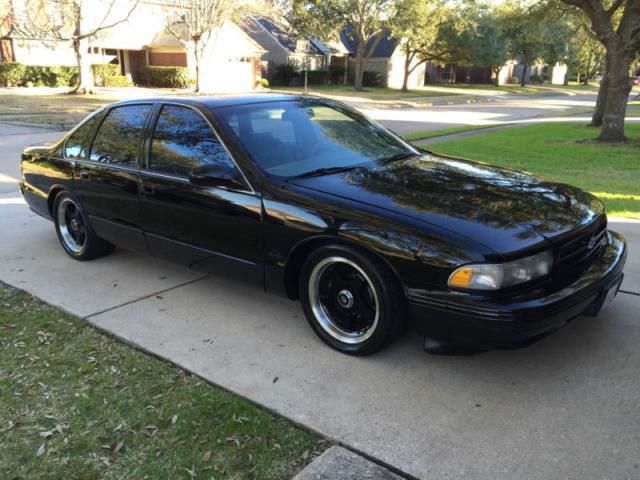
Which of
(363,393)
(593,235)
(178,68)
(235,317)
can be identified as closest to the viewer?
(363,393)

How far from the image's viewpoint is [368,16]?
3903cm

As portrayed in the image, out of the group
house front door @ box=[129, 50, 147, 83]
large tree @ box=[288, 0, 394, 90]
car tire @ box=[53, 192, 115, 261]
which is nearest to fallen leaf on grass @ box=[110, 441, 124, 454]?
car tire @ box=[53, 192, 115, 261]

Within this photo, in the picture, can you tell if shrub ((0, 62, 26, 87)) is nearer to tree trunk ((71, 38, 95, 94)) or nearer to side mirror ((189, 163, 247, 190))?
tree trunk ((71, 38, 95, 94))

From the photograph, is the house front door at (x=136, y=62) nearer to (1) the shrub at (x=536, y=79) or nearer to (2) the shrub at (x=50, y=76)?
(2) the shrub at (x=50, y=76)

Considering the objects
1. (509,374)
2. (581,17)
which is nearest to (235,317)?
(509,374)

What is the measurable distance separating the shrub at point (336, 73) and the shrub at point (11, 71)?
2423 centimetres

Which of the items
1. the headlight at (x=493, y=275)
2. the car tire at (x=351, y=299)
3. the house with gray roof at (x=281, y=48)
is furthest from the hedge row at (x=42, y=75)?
the headlight at (x=493, y=275)

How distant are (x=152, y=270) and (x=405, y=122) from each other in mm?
17498

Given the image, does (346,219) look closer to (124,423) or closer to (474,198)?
(474,198)

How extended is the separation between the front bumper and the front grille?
0.11 metres

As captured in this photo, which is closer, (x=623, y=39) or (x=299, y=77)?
(x=623, y=39)

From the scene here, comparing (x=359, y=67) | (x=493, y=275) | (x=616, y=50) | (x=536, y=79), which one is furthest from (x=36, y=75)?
(x=536, y=79)

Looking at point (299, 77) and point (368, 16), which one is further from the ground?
point (368, 16)

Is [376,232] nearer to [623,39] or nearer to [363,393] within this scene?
[363,393]
